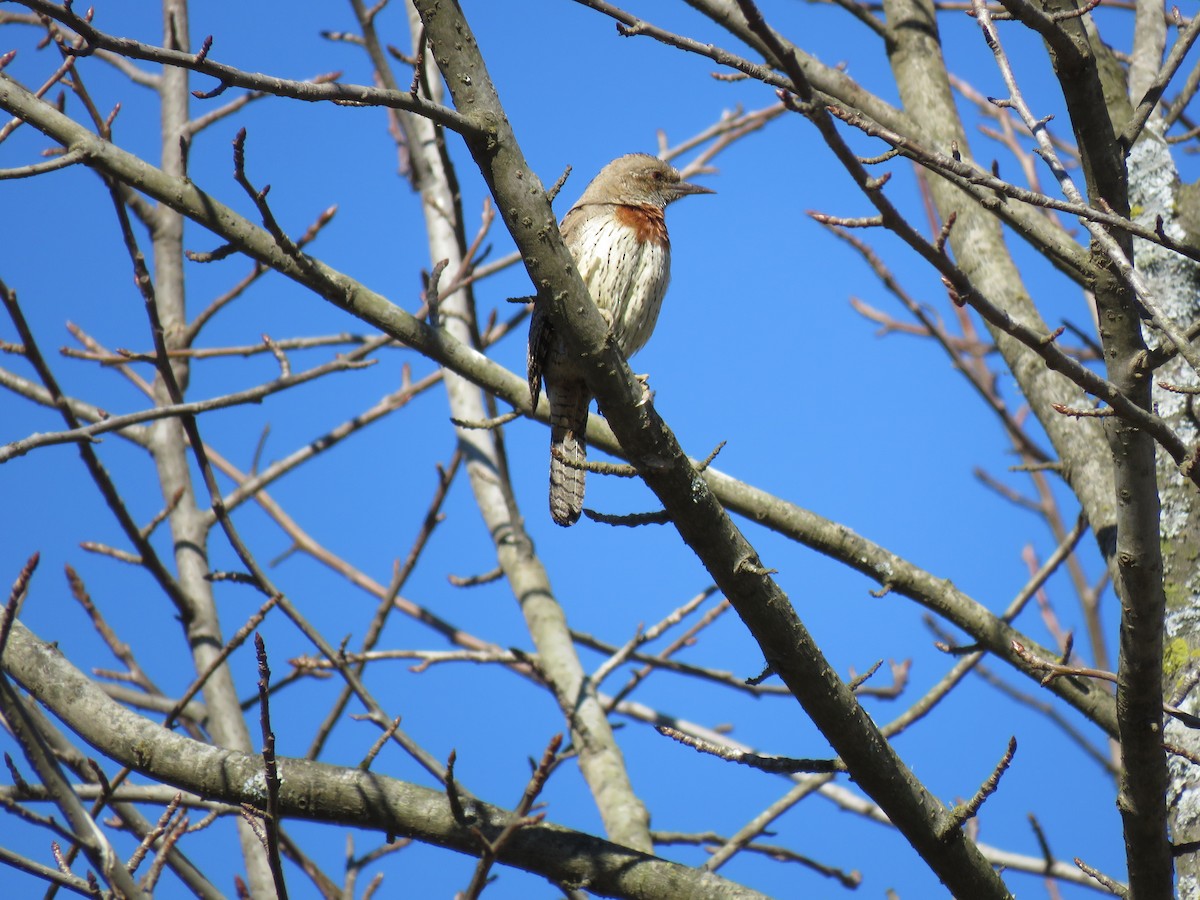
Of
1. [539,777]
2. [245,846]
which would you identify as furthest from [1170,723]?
[245,846]

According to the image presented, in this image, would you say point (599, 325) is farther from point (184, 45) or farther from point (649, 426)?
point (184, 45)

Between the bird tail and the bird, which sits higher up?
the bird

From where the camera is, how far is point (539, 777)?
2717 millimetres

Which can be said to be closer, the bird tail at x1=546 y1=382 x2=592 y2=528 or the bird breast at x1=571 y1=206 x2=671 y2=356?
the bird tail at x1=546 y1=382 x2=592 y2=528

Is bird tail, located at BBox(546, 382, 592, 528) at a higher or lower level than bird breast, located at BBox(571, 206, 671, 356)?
lower

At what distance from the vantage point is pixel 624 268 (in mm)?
5090

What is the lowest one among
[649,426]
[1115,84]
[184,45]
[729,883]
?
[729,883]

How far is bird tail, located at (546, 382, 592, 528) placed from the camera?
186 inches

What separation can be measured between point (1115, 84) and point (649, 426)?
282cm

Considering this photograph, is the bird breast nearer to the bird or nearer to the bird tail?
the bird

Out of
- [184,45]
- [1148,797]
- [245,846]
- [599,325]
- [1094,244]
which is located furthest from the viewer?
[184,45]

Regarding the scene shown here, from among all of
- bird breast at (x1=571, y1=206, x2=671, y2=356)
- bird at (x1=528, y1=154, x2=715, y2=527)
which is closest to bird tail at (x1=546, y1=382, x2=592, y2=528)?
bird at (x1=528, y1=154, x2=715, y2=527)

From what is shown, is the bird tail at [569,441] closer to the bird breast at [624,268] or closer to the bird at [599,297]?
the bird at [599,297]

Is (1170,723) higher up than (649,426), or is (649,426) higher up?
(649,426)
